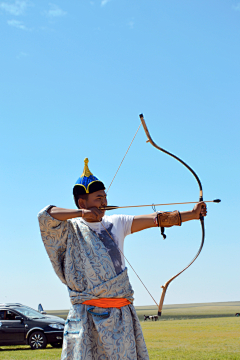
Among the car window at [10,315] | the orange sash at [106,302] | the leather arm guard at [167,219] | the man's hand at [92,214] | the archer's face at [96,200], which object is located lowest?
the orange sash at [106,302]

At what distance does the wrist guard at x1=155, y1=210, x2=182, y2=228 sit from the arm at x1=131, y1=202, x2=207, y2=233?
0.03 meters

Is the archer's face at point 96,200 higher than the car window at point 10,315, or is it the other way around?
the archer's face at point 96,200

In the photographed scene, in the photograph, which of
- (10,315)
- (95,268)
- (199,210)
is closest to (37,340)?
(10,315)

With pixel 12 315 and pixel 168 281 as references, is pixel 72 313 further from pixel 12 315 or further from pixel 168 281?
pixel 12 315

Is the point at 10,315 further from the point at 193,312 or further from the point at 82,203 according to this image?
the point at 193,312

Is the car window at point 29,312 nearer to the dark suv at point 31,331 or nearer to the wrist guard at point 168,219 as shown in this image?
the dark suv at point 31,331

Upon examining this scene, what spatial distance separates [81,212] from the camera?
3.49 m

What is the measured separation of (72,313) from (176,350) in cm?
835

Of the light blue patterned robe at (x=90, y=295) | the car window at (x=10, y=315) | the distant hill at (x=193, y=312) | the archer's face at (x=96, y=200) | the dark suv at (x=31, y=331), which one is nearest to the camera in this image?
the light blue patterned robe at (x=90, y=295)

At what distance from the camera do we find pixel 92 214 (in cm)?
351

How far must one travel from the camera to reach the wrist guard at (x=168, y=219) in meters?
3.62

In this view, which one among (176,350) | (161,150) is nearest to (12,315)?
(176,350)

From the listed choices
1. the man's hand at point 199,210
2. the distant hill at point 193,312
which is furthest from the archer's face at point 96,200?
the distant hill at point 193,312

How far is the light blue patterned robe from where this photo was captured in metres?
3.38
